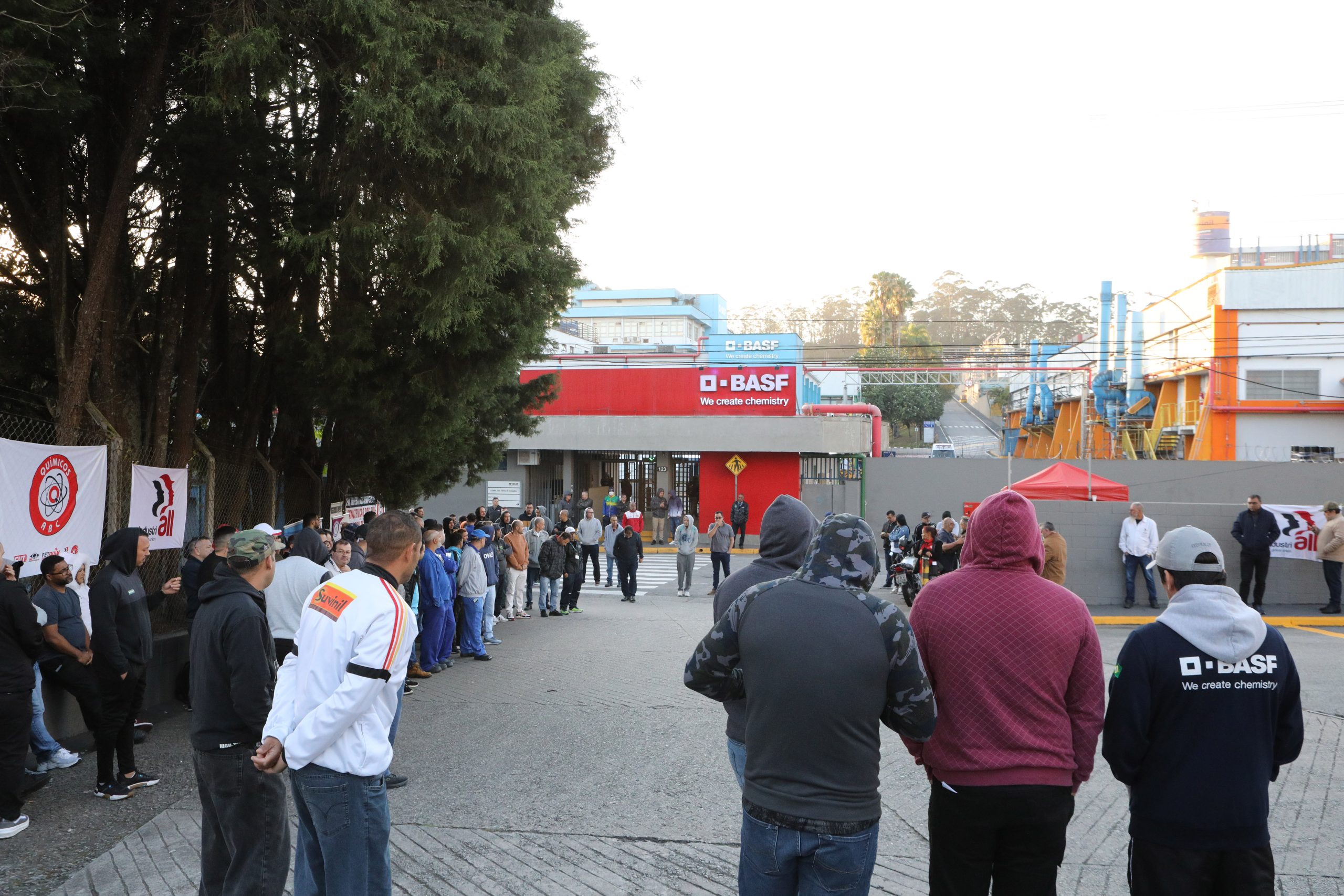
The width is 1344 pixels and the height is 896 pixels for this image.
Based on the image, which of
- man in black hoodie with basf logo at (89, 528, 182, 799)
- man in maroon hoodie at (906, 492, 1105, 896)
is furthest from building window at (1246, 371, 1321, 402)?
man in black hoodie with basf logo at (89, 528, 182, 799)

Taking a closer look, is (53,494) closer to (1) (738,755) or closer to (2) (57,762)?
(2) (57,762)

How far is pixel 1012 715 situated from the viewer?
3328 millimetres

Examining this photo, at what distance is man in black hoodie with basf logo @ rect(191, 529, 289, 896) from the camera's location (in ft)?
13.7

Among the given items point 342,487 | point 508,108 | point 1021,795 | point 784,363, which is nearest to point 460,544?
point 342,487

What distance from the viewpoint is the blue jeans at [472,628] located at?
471 inches

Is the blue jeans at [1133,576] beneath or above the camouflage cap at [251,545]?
beneath

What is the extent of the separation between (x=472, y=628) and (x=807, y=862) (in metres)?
9.41

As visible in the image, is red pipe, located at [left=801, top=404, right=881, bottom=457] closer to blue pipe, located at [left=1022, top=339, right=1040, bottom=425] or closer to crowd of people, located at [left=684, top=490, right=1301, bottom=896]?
blue pipe, located at [left=1022, top=339, right=1040, bottom=425]

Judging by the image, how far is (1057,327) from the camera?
114 meters

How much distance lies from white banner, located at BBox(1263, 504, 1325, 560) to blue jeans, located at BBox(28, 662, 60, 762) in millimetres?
17255

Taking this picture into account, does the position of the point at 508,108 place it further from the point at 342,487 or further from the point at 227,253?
the point at 342,487

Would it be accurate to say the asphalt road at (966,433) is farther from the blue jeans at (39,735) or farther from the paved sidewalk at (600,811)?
the blue jeans at (39,735)

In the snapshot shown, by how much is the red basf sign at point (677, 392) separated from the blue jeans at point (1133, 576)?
1714 centimetres

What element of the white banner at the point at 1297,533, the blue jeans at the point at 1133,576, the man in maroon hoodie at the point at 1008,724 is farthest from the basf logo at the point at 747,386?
the man in maroon hoodie at the point at 1008,724
